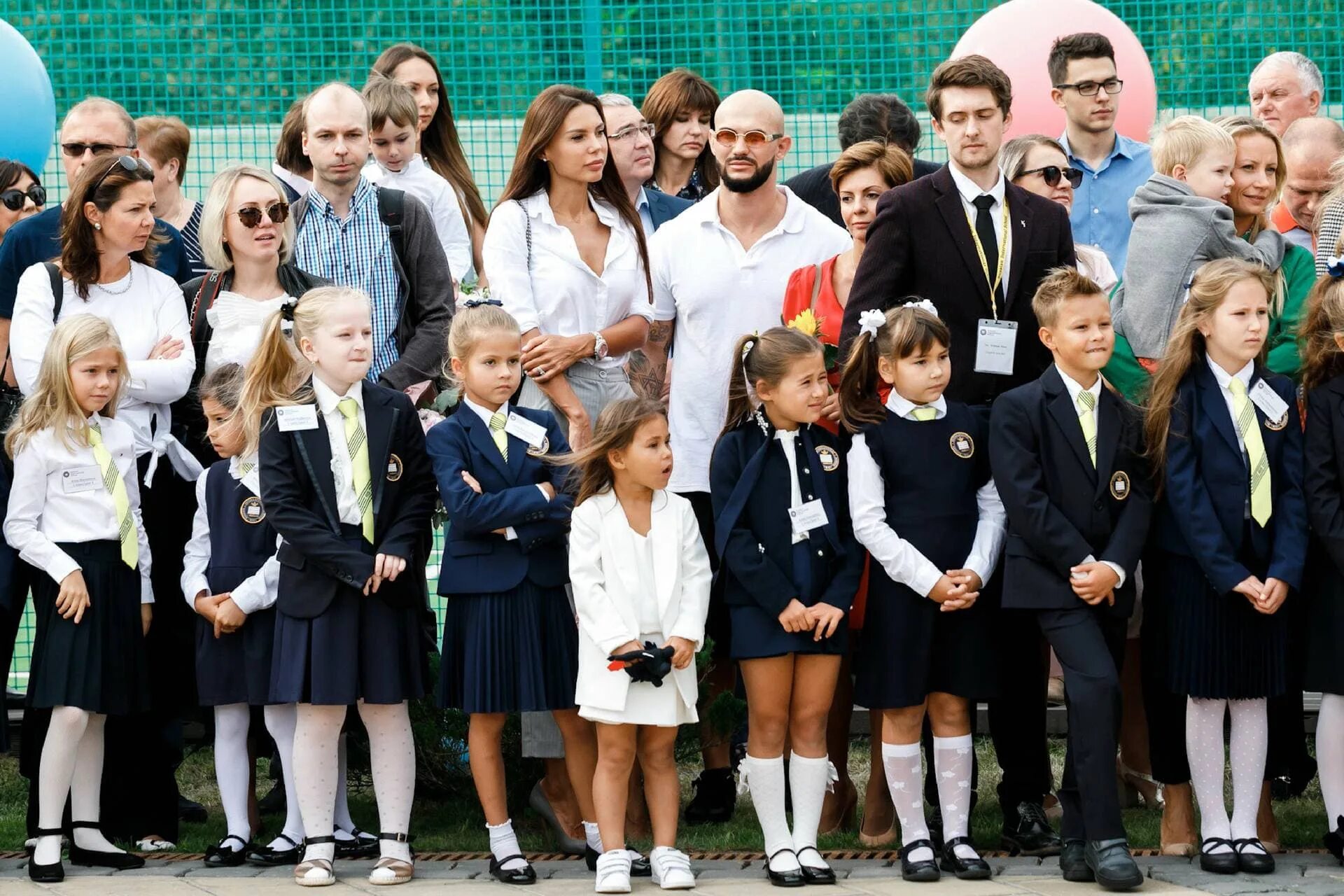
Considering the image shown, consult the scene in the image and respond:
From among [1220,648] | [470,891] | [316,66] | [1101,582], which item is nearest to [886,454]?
[1101,582]

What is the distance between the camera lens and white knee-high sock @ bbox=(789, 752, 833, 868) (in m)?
5.04

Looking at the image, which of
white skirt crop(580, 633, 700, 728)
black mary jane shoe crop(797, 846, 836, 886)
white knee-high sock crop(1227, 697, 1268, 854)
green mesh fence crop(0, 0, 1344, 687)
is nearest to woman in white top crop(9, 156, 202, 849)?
white skirt crop(580, 633, 700, 728)

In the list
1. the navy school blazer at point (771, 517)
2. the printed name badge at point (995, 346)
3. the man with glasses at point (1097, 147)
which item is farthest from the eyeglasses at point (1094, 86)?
the navy school blazer at point (771, 517)

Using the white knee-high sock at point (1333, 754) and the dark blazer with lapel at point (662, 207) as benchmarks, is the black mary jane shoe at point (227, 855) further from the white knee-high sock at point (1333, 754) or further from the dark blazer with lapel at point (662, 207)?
the white knee-high sock at point (1333, 754)

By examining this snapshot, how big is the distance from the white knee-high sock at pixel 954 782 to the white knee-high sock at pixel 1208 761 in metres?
0.60

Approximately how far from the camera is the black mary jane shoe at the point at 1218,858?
495 centimetres

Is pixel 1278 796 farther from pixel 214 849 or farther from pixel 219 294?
pixel 219 294

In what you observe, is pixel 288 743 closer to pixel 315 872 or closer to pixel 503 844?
pixel 315 872

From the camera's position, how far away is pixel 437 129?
289 inches

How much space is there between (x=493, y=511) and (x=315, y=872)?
3.47ft

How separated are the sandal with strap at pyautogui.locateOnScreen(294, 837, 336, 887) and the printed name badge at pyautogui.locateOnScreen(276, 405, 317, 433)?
43.6 inches

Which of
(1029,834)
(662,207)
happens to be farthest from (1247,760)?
(662,207)

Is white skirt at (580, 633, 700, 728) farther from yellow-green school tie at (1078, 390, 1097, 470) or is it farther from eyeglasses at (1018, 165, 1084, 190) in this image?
eyeglasses at (1018, 165, 1084, 190)

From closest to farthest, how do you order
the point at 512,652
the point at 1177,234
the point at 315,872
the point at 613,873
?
the point at 613,873
the point at 315,872
the point at 512,652
the point at 1177,234
